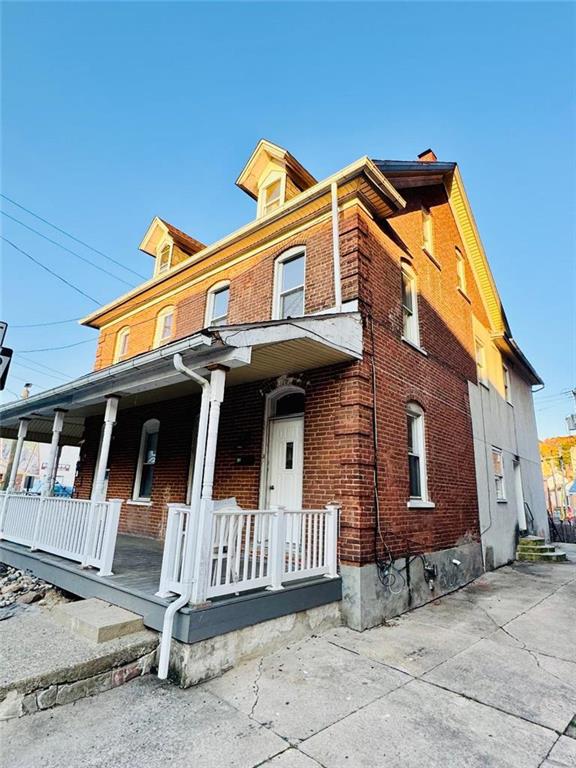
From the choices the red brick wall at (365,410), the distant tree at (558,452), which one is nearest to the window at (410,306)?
the red brick wall at (365,410)

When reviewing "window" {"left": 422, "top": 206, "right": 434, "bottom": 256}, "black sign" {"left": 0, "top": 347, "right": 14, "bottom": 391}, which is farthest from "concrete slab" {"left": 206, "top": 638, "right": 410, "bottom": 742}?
"window" {"left": 422, "top": 206, "right": 434, "bottom": 256}

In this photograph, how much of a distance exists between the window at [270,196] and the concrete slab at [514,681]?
353 inches

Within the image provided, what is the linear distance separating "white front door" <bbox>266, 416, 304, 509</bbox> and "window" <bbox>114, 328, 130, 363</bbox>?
23.7 feet

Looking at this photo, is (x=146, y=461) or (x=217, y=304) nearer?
(x=217, y=304)

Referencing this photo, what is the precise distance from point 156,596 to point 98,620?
60 centimetres

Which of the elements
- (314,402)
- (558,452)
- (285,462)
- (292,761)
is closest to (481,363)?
(314,402)

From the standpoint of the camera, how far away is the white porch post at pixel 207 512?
3.95 m

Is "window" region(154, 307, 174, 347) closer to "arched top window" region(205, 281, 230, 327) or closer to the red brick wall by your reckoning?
the red brick wall

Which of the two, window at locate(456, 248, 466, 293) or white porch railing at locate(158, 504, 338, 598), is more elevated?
window at locate(456, 248, 466, 293)

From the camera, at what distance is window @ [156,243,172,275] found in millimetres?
12273

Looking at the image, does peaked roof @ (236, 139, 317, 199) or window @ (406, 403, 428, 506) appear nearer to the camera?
window @ (406, 403, 428, 506)

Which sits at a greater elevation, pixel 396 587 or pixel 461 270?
pixel 461 270

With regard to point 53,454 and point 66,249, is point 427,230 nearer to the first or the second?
point 53,454

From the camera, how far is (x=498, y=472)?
1155 centimetres
